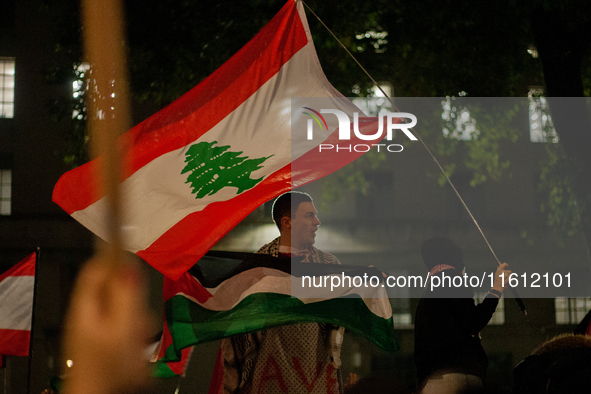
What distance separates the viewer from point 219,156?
4.15 meters

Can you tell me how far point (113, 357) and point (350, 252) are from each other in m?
8.22

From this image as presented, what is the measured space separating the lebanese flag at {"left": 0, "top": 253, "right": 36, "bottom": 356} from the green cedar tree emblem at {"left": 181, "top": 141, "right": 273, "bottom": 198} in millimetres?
3527

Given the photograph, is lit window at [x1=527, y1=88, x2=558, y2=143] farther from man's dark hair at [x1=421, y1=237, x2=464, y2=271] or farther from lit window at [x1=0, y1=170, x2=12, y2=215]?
lit window at [x1=0, y1=170, x2=12, y2=215]

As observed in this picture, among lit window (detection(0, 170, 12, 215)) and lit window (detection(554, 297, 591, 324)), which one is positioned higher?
lit window (detection(0, 170, 12, 215))

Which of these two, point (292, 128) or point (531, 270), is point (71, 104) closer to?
point (292, 128)

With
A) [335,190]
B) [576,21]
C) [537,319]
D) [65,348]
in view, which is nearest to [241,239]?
[335,190]

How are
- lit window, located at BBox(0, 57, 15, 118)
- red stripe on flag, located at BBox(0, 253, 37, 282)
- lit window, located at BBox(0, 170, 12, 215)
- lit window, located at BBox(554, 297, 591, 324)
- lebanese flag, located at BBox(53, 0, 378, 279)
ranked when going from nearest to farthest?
1. lebanese flag, located at BBox(53, 0, 378, 279)
2. red stripe on flag, located at BBox(0, 253, 37, 282)
3. lit window, located at BBox(0, 170, 12, 215)
4. lit window, located at BBox(0, 57, 15, 118)
5. lit window, located at BBox(554, 297, 591, 324)

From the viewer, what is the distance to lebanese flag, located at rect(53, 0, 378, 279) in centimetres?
384

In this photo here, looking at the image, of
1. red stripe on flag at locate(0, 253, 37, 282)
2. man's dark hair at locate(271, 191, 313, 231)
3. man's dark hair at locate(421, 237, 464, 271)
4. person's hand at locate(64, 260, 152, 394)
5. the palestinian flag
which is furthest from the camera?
person's hand at locate(64, 260, 152, 394)

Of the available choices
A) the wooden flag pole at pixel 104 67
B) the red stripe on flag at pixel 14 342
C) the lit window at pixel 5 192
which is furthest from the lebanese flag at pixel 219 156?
the lit window at pixel 5 192

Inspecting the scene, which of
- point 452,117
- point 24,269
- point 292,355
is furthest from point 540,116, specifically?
point 292,355

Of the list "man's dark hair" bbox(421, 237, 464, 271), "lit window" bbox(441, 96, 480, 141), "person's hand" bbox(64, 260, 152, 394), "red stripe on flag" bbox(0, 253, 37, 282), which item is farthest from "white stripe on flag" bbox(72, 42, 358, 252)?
"person's hand" bbox(64, 260, 152, 394)

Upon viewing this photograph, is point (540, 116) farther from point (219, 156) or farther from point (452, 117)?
point (219, 156)

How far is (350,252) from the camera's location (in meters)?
17.4
